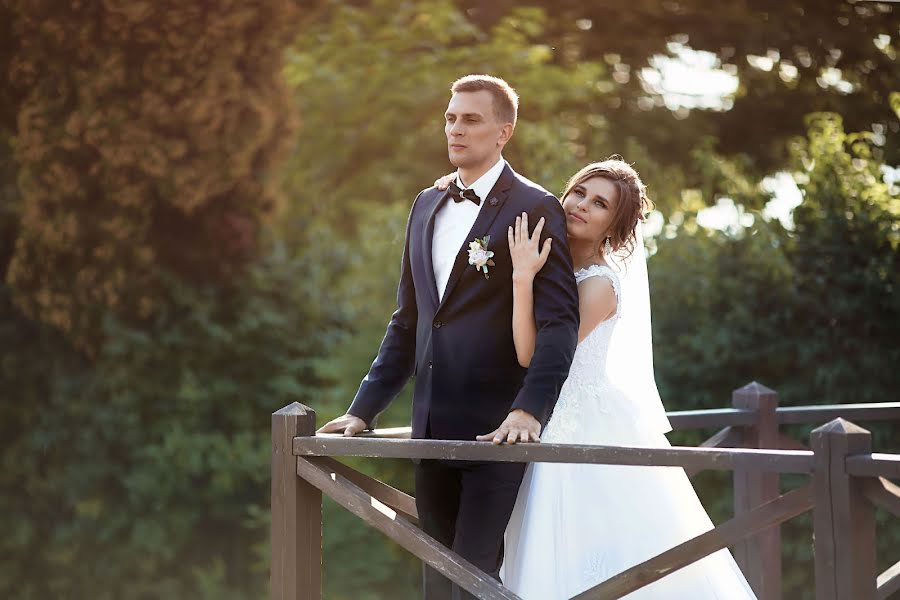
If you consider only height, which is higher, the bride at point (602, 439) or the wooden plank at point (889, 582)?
the bride at point (602, 439)

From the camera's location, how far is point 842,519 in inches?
98.6

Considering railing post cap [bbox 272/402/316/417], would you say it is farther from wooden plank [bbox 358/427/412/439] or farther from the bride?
the bride

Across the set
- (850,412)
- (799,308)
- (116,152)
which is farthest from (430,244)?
(116,152)

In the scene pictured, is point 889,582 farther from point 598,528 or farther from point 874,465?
point 874,465

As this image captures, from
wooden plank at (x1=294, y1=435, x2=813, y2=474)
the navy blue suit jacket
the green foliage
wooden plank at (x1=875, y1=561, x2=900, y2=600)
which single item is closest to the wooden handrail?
wooden plank at (x1=875, y1=561, x2=900, y2=600)

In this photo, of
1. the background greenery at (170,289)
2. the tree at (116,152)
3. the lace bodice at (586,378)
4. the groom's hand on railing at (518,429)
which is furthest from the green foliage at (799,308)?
the groom's hand on railing at (518,429)

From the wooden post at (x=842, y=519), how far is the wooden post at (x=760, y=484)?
1976mm

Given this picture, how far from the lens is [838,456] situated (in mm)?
2518

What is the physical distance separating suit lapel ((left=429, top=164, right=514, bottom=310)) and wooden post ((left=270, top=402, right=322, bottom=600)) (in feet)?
1.84

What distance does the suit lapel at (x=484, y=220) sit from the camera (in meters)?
3.08

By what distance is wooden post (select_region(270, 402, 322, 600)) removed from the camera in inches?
129

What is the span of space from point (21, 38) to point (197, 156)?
1469 mm

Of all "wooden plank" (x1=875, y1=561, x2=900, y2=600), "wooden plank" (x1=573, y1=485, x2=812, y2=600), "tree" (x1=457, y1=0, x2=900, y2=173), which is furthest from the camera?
"tree" (x1=457, y1=0, x2=900, y2=173)

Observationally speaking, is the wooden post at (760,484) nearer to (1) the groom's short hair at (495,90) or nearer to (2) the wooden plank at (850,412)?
(2) the wooden plank at (850,412)
